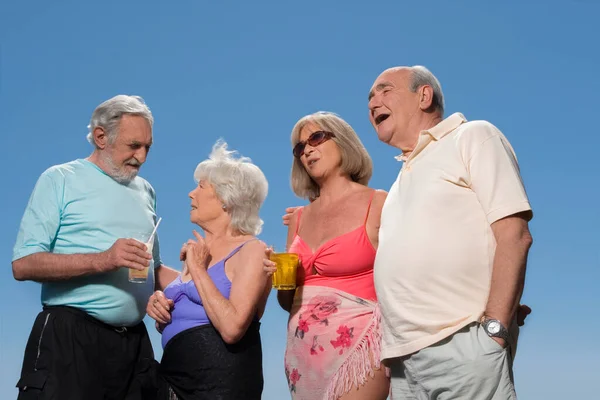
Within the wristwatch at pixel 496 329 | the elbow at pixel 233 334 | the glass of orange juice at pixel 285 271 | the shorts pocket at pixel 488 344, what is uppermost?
the glass of orange juice at pixel 285 271

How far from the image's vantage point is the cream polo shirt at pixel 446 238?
3.19 metres

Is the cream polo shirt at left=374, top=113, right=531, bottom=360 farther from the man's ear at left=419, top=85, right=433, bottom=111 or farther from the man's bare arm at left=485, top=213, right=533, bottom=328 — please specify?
the man's ear at left=419, top=85, right=433, bottom=111

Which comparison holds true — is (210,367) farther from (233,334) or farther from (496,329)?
(496,329)

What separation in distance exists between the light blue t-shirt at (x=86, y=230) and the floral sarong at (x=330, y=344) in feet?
3.85

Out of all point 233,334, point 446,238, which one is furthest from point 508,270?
point 233,334

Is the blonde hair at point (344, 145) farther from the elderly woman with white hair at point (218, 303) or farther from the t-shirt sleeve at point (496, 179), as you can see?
the t-shirt sleeve at point (496, 179)

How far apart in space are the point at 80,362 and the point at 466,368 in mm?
2601

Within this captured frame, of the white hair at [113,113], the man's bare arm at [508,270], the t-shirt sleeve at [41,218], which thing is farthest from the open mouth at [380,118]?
the t-shirt sleeve at [41,218]

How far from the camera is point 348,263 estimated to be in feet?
14.1

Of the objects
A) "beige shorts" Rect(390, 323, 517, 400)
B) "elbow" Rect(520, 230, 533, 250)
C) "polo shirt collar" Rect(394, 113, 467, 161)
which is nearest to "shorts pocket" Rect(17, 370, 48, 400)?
"beige shorts" Rect(390, 323, 517, 400)

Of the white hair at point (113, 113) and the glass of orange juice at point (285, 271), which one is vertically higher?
the white hair at point (113, 113)

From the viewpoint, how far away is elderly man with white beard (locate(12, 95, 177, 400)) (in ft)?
15.0

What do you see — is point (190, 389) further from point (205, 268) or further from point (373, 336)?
point (373, 336)

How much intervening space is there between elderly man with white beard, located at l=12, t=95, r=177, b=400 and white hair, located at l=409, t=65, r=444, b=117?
6.27 ft
